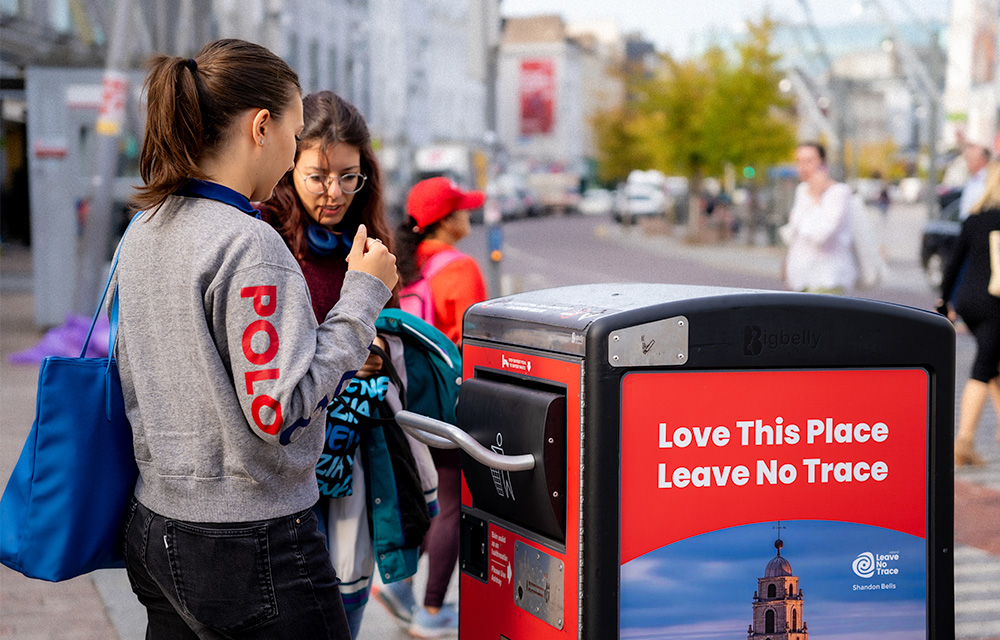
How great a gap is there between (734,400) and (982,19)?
89.1ft

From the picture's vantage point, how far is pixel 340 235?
2.98m

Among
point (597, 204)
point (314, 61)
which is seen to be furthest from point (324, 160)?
point (597, 204)

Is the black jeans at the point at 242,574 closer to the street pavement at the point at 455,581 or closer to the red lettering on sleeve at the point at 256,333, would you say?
the red lettering on sleeve at the point at 256,333

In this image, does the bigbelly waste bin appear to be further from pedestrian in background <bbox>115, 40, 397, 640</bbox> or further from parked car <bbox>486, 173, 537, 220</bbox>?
parked car <bbox>486, 173, 537, 220</bbox>

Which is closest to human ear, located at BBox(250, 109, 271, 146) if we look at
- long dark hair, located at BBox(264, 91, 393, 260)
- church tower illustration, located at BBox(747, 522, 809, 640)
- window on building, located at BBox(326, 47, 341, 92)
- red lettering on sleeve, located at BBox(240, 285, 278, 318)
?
red lettering on sleeve, located at BBox(240, 285, 278, 318)

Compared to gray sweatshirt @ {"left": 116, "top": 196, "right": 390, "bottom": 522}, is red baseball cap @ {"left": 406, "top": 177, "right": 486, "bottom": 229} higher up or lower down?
higher up

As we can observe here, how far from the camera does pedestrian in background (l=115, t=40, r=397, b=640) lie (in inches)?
77.2

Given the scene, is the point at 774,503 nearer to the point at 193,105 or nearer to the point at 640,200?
the point at 193,105

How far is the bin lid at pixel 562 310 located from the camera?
207 cm

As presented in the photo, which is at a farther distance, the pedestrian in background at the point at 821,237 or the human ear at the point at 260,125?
the pedestrian in background at the point at 821,237

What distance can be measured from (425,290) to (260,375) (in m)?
2.36

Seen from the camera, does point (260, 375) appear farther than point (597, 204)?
No

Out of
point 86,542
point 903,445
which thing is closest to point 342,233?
point 86,542

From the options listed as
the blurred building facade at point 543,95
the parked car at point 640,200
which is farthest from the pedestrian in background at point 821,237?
the blurred building facade at point 543,95
